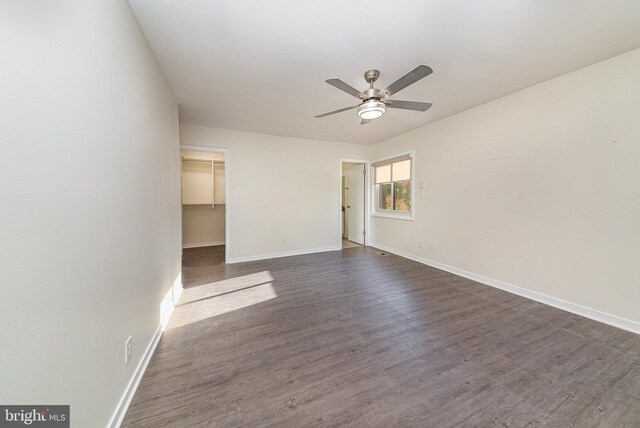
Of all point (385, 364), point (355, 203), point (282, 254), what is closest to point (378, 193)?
point (355, 203)

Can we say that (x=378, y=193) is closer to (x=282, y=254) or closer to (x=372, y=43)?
(x=282, y=254)

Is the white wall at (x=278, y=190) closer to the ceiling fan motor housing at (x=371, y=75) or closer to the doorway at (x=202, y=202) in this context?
the doorway at (x=202, y=202)

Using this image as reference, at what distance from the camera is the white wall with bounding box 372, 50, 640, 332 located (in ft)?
6.86

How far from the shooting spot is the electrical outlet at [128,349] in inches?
53.0

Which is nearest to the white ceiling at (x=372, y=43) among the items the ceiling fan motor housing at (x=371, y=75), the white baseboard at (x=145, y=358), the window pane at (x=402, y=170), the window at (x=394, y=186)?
the ceiling fan motor housing at (x=371, y=75)

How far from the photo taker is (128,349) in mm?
1384

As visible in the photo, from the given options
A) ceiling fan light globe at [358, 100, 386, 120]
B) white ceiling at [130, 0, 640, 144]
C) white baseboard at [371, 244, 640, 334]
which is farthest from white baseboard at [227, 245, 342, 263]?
ceiling fan light globe at [358, 100, 386, 120]

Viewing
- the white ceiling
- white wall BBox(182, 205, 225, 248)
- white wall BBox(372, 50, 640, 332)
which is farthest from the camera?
white wall BBox(182, 205, 225, 248)

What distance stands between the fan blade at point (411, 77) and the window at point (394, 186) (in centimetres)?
257

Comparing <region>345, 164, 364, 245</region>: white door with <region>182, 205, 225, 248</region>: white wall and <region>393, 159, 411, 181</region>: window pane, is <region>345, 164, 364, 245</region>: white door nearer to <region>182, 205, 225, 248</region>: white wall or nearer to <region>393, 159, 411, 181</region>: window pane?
<region>393, 159, 411, 181</region>: window pane

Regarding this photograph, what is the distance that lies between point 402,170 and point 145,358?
15.7 feet

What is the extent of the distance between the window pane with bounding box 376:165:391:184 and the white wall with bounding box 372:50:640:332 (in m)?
1.39

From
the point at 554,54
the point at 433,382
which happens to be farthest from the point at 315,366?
the point at 554,54

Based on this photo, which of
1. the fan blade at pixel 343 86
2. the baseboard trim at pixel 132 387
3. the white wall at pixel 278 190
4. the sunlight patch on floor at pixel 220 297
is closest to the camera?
the baseboard trim at pixel 132 387
